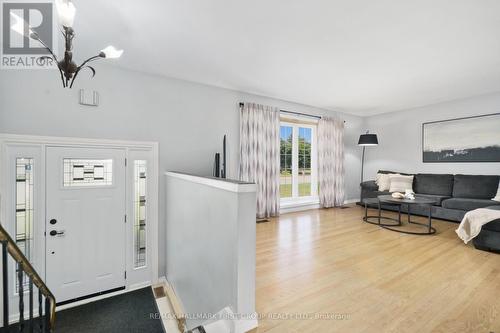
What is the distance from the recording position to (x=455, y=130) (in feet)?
16.4

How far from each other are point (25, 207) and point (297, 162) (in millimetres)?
4886

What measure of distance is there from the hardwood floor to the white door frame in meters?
1.58

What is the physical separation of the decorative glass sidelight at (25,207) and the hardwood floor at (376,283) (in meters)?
2.67

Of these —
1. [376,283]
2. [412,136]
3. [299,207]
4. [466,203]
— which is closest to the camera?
[376,283]

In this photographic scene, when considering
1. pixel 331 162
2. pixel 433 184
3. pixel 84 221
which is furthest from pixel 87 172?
pixel 433 184

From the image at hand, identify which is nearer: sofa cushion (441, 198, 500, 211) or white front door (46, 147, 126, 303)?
white front door (46, 147, 126, 303)

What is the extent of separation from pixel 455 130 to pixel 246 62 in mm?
5053

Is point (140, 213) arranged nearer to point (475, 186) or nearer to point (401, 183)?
point (401, 183)

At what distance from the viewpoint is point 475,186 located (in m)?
4.55

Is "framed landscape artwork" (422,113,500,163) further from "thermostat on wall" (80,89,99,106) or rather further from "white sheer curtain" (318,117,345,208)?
"thermostat on wall" (80,89,99,106)

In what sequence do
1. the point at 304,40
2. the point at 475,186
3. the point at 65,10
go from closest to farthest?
the point at 65,10 → the point at 304,40 → the point at 475,186

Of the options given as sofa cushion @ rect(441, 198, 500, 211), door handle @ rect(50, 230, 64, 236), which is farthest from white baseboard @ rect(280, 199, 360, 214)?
door handle @ rect(50, 230, 64, 236)

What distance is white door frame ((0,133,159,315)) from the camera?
8.00 feet

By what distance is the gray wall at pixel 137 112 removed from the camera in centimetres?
258
